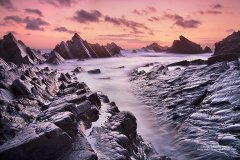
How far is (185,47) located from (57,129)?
10462 centimetres

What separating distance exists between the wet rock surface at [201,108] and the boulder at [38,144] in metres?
7.02

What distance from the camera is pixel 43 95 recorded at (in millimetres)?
19875

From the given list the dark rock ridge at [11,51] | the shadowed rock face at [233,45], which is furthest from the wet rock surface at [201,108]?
the dark rock ridge at [11,51]

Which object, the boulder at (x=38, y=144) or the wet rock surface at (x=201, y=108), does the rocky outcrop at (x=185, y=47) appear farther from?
the boulder at (x=38, y=144)

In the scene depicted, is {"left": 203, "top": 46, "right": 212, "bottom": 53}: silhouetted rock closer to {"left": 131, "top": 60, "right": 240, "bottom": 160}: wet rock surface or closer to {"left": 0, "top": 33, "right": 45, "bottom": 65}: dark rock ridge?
{"left": 0, "top": 33, "right": 45, "bottom": 65}: dark rock ridge

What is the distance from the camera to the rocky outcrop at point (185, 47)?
109 metres

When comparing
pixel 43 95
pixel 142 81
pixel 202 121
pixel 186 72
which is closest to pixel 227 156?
pixel 202 121

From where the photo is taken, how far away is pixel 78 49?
87.4m

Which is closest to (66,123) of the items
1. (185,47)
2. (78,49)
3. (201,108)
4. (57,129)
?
(57,129)

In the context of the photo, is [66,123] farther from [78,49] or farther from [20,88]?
[78,49]

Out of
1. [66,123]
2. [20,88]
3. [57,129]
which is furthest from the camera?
[20,88]

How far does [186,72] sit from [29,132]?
2217 cm

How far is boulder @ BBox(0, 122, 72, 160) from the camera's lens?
9.91 metres

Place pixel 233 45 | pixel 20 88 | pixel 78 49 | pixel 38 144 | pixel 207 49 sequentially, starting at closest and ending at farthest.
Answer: pixel 38 144 < pixel 20 88 < pixel 233 45 < pixel 78 49 < pixel 207 49
